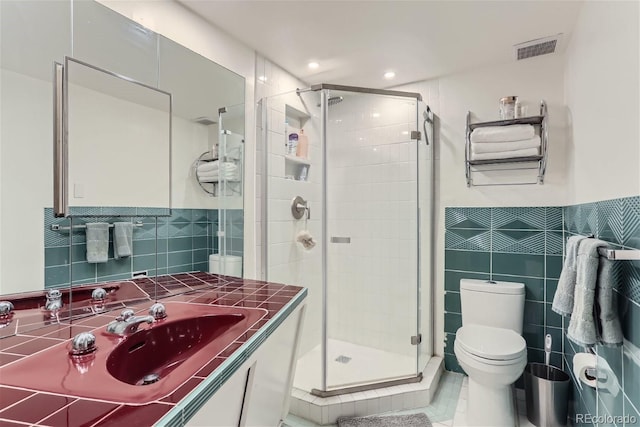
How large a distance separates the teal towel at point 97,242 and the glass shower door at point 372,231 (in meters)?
1.39

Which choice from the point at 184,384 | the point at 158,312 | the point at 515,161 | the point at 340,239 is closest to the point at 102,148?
the point at 158,312

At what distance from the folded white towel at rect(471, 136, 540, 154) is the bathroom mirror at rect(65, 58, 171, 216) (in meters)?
1.99

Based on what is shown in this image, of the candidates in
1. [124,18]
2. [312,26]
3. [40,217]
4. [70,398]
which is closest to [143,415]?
[70,398]

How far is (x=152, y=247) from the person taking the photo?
1488 millimetres

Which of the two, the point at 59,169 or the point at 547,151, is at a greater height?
the point at 547,151

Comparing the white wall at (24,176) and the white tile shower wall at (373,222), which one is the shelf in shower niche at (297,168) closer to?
the white tile shower wall at (373,222)

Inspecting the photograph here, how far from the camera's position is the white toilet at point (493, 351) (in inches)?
70.9

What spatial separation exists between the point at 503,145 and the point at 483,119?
1.03 ft

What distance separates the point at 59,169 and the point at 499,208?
256 centimetres

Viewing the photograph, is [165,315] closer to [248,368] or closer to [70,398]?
[248,368]

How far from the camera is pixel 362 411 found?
6.55ft

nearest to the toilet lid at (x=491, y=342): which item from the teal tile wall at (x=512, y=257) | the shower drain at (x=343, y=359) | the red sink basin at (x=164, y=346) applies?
the teal tile wall at (x=512, y=257)

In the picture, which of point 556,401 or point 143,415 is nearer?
point 143,415

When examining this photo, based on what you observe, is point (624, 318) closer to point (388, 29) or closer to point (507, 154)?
point (507, 154)
